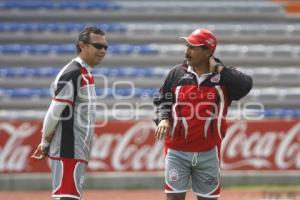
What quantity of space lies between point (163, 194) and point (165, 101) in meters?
6.32

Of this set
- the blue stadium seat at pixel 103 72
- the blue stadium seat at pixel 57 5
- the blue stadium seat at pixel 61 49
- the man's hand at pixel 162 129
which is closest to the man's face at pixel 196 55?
the man's hand at pixel 162 129

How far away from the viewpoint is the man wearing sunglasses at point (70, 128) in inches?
242

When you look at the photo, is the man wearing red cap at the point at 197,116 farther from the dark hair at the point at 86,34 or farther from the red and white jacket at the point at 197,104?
the dark hair at the point at 86,34

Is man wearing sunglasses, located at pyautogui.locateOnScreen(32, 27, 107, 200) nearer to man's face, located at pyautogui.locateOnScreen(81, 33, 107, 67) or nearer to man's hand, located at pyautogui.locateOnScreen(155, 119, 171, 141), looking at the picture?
man's face, located at pyautogui.locateOnScreen(81, 33, 107, 67)

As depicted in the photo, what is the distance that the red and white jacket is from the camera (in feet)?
21.3

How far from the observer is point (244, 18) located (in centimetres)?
2047

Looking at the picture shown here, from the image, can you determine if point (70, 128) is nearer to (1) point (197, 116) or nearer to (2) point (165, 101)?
(2) point (165, 101)

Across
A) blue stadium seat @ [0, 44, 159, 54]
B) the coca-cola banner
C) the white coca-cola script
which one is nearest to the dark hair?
the coca-cola banner

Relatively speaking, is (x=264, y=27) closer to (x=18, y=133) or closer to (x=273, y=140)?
(x=273, y=140)

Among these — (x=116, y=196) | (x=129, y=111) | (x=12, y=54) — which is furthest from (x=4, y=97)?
(x=116, y=196)

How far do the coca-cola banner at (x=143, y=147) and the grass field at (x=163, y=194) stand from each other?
506 millimetres

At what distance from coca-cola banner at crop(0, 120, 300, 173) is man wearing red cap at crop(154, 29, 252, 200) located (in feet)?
22.7

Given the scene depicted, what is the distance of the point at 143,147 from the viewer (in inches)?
536

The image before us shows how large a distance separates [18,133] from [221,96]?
7.42m
